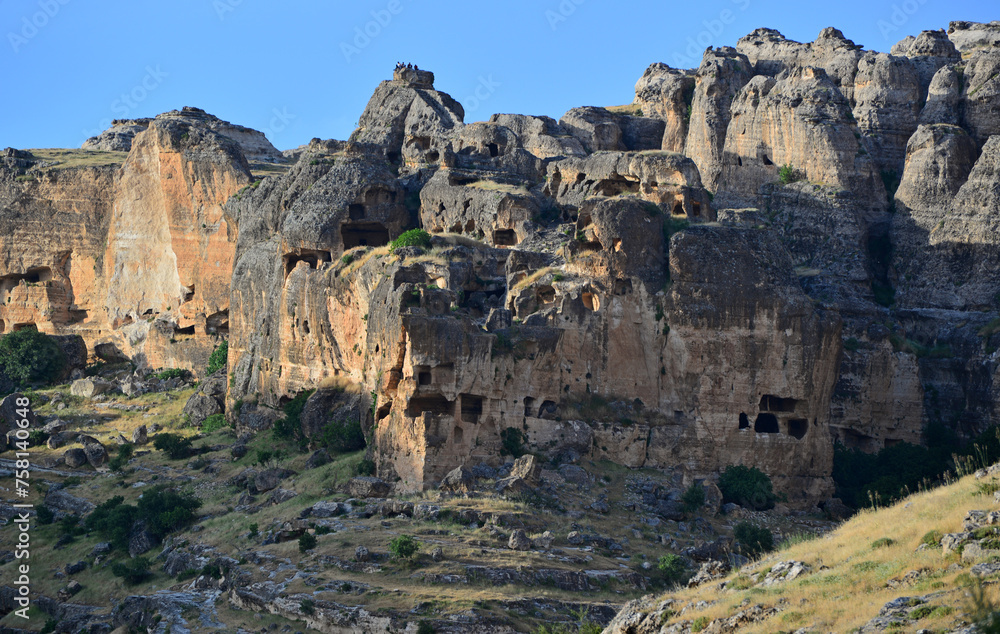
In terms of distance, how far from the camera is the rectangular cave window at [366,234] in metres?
70.4

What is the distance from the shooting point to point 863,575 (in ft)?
101

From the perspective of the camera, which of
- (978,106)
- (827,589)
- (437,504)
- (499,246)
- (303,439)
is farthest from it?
(978,106)

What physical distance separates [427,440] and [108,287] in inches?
1726

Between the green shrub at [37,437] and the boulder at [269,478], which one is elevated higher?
the green shrub at [37,437]

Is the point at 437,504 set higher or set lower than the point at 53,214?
lower

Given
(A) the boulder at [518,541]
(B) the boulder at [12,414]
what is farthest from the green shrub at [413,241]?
(B) the boulder at [12,414]

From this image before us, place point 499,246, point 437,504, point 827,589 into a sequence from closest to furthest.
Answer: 1. point 827,589
2. point 437,504
3. point 499,246

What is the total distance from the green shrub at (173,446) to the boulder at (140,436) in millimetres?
2405

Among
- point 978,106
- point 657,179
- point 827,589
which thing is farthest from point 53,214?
point 827,589

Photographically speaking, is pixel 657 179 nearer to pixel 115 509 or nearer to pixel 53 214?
pixel 115 509

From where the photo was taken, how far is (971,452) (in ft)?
195

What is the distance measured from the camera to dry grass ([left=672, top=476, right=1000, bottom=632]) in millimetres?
28328

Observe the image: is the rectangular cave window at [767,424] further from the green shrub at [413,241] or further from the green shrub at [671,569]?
the green shrub at [413,241]

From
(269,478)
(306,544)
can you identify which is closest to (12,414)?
(269,478)
